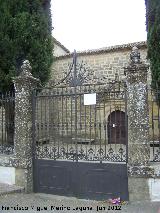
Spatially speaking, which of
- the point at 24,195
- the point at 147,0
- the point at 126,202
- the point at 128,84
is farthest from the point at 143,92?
the point at 24,195

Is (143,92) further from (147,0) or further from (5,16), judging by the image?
(5,16)

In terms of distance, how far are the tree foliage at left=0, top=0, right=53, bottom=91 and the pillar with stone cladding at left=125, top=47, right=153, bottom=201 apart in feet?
11.8

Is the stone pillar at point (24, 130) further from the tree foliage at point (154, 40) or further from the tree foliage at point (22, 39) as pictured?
the tree foliage at point (154, 40)

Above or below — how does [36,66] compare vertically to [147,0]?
below

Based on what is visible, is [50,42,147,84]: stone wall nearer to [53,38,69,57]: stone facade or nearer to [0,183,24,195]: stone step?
[53,38,69,57]: stone facade

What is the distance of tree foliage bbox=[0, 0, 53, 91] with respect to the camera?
30.5 ft

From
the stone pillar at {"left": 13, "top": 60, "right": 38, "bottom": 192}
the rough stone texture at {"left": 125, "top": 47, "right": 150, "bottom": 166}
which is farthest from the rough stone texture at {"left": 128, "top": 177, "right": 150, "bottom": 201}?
the stone pillar at {"left": 13, "top": 60, "right": 38, "bottom": 192}

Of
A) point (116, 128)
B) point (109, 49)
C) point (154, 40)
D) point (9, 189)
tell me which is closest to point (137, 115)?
point (116, 128)

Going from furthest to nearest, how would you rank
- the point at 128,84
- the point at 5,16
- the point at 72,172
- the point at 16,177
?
the point at 5,16
the point at 16,177
the point at 72,172
the point at 128,84

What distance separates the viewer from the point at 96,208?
6590 millimetres

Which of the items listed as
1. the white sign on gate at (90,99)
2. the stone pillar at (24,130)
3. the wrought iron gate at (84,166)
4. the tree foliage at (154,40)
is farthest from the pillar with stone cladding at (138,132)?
the stone pillar at (24,130)

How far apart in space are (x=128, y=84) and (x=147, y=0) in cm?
265

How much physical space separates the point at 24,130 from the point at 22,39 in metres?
2.88

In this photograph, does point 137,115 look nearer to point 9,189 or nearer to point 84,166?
point 84,166
